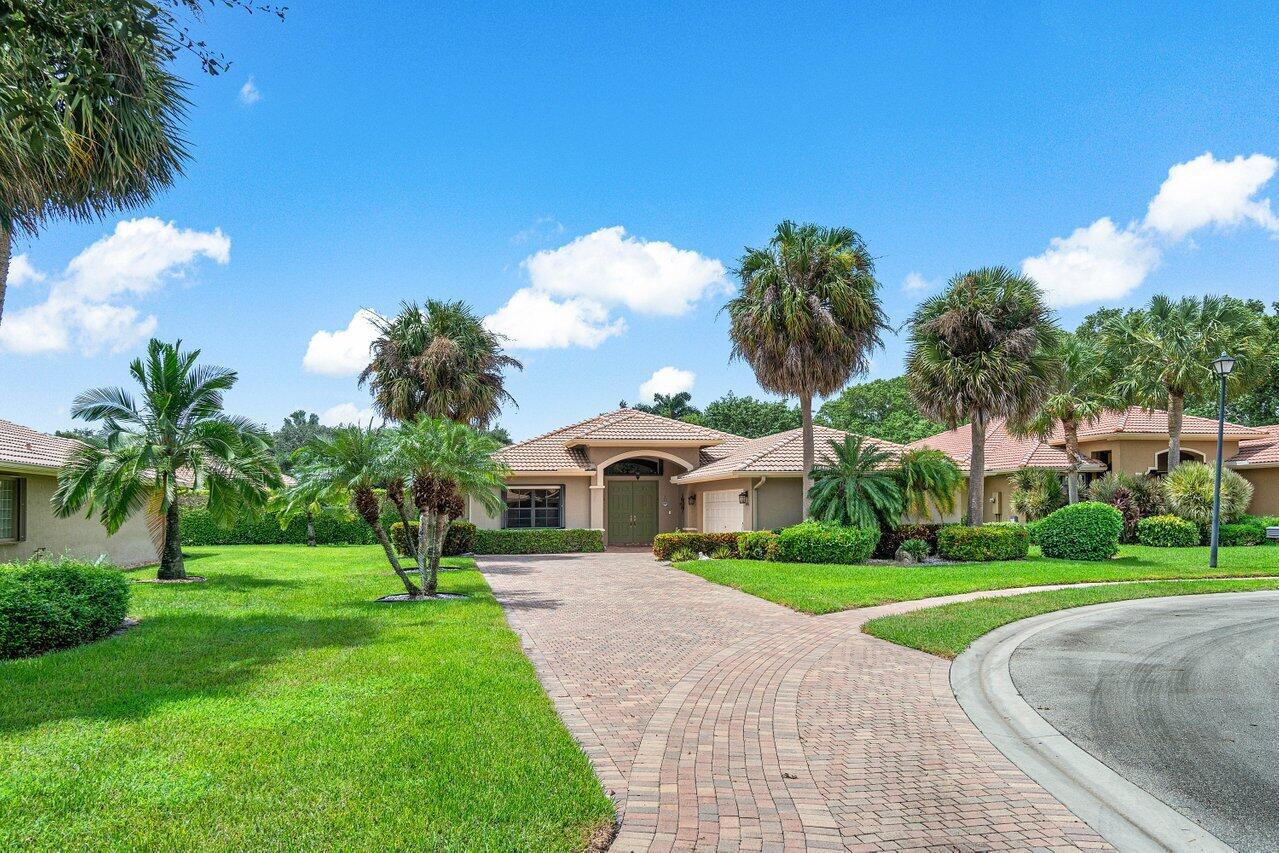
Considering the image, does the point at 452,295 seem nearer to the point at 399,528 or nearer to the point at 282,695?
the point at 399,528

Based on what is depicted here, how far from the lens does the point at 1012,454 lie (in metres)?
30.6

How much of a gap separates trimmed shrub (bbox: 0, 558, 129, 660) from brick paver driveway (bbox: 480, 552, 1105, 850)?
5.24m

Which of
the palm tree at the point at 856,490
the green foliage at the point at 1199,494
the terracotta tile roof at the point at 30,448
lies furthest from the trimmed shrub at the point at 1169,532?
the terracotta tile roof at the point at 30,448

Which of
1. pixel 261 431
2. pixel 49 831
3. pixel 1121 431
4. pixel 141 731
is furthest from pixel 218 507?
pixel 1121 431

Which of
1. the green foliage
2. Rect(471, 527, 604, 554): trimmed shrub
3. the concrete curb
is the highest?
the green foliage

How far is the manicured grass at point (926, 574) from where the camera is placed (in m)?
14.0

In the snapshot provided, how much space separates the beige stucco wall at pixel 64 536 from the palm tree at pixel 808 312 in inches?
631

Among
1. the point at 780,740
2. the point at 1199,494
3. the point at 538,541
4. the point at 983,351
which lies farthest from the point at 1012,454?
the point at 780,740

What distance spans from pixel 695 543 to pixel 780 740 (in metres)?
16.0

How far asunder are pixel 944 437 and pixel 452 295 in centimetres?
2508

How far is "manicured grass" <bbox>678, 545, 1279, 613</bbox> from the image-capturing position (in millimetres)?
13961

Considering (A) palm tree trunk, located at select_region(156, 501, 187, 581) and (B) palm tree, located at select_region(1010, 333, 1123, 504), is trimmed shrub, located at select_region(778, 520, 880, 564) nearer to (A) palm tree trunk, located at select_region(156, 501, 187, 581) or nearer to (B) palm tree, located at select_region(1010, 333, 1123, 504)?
(B) palm tree, located at select_region(1010, 333, 1123, 504)

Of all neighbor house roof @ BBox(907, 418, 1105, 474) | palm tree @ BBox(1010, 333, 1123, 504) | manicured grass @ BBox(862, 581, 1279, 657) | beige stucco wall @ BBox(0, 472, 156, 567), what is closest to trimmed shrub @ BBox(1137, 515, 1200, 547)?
palm tree @ BBox(1010, 333, 1123, 504)

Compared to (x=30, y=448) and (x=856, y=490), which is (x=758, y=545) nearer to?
(x=856, y=490)
